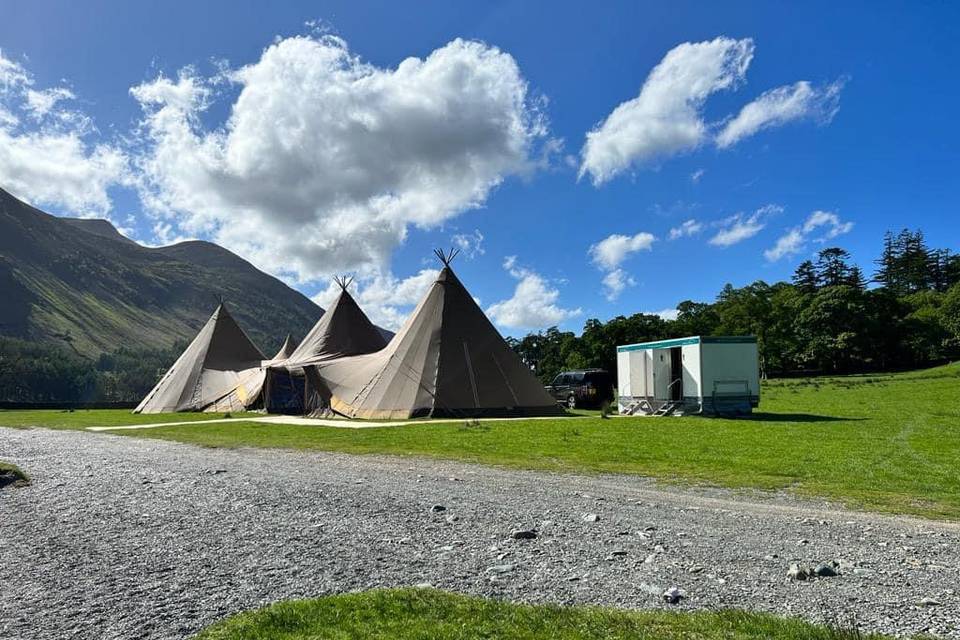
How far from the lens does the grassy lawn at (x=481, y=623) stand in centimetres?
Answer: 385

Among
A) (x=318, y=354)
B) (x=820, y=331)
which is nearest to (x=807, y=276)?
(x=820, y=331)

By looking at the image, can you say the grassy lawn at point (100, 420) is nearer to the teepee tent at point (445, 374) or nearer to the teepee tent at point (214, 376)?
the teepee tent at point (214, 376)

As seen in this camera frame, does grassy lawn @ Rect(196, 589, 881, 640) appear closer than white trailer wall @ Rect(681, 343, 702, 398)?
Yes

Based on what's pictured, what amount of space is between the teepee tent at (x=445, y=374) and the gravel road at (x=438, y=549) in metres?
15.4

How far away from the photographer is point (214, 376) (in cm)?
3762

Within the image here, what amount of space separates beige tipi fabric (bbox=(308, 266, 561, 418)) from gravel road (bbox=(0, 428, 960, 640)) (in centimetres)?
1547

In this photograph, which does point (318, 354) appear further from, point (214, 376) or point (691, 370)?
point (691, 370)

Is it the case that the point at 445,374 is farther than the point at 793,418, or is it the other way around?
the point at 445,374

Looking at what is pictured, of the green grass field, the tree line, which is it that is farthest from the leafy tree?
the green grass field

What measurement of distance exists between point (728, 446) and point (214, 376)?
32.2m

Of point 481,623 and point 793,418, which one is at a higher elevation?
point 793,418

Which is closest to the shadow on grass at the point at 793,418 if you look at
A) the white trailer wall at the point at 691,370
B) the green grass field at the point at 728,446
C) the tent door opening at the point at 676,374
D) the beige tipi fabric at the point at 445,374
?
the green grass field at the point at 728,446

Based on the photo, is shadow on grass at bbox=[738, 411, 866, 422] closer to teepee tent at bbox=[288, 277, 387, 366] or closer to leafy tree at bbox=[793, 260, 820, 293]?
teepee tent at bbox=[288, 277, 387, 366]

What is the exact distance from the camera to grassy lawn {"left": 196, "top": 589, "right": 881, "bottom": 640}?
3.85 meters
